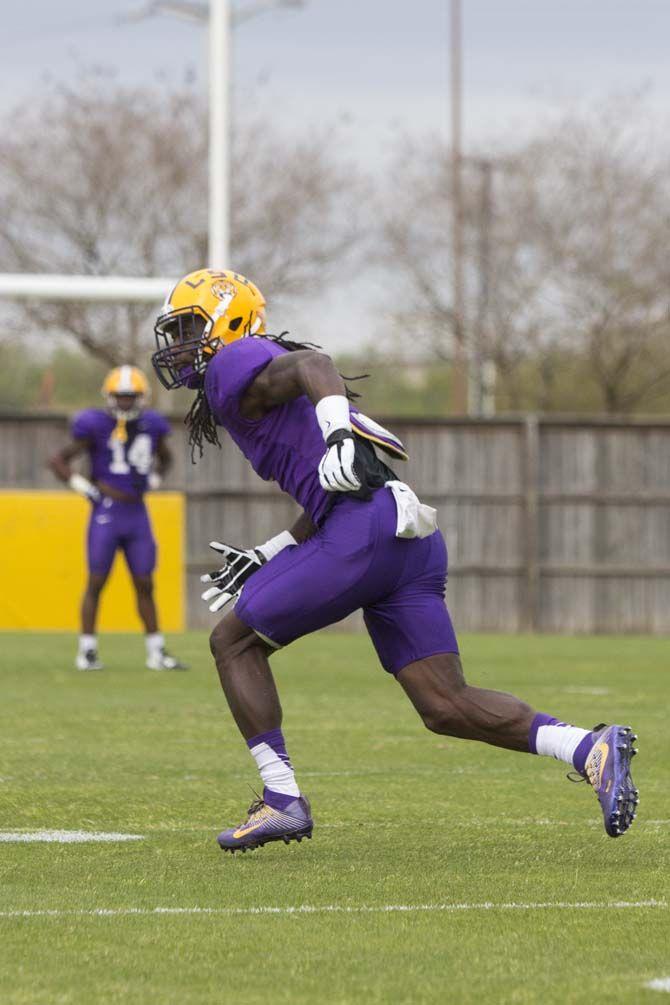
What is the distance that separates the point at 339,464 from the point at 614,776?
1203 mm

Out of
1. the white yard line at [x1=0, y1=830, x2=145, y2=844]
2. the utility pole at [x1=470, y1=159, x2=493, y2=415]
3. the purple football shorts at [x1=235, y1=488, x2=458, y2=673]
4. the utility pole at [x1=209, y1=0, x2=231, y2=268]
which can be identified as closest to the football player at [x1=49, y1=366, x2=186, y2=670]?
the utility pole at [x1=209, y1=0, x2=231, y2=268]

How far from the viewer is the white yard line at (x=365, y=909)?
15.4 feet

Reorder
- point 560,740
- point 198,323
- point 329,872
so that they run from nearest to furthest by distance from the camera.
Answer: point 329,872, point 560,740, point 198,323

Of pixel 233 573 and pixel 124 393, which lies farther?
pixel 124 393

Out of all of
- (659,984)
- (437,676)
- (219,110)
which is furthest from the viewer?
(219,110)

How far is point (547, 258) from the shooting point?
33031 mm

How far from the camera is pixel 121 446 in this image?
1376 centimetres

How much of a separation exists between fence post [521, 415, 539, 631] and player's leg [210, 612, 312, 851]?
15.0 metres

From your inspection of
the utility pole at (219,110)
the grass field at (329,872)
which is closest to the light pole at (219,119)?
the utility pole at (219,110)

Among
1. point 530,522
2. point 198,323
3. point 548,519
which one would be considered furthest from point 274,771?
point 548,519

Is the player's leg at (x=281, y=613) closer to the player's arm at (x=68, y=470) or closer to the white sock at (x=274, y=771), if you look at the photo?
the white sock at (x=274, y=771)

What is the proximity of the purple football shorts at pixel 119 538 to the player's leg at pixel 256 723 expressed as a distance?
7895 millimetres

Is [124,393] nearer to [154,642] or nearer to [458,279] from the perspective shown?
[154,642]

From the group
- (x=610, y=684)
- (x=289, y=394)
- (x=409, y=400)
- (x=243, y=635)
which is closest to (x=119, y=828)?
(x=243, y=635)
